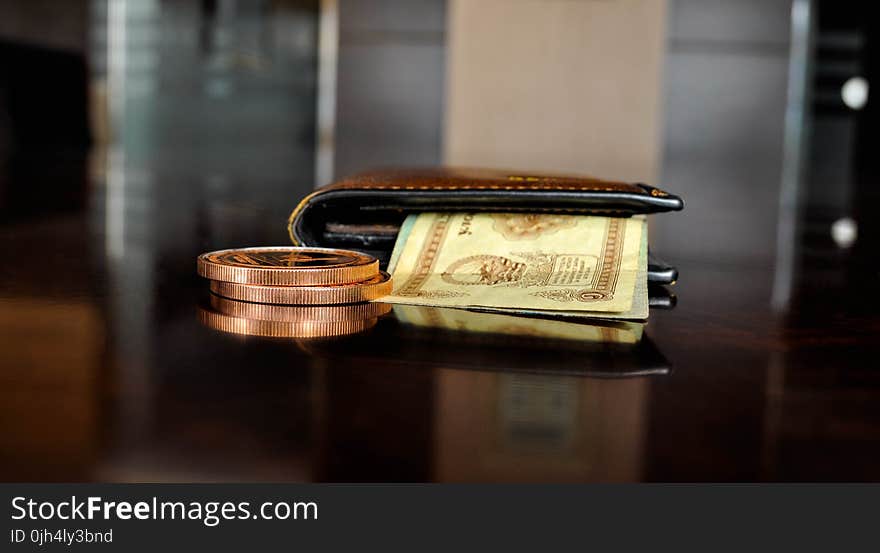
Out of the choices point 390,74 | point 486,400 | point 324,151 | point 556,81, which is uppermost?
point 390,74

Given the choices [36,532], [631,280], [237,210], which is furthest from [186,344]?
[237,210]

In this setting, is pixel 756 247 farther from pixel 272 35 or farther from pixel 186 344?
pixel 272 35

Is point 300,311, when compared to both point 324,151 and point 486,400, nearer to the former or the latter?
point 486,400

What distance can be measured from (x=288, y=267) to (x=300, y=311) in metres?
0.04

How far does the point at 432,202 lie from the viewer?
0.85 metres

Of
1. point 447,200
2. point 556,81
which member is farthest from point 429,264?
point 556,81

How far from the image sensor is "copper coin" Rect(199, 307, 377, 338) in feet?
1.90

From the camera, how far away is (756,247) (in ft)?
4.04

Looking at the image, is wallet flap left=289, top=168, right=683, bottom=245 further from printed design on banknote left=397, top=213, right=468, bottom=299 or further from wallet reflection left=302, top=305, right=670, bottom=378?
wallet reflection left=302, top=305, right=670, bottom=378

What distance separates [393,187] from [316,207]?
2.9 inches

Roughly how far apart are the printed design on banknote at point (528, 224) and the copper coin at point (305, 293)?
0.65 ft

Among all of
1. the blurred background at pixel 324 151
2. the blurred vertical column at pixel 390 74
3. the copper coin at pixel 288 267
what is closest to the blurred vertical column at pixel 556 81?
the blurred background at pixel 324 151

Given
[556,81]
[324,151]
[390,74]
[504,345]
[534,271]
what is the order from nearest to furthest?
[504,345]
[534,271]
[556,81]
[390,74]
[324,151]

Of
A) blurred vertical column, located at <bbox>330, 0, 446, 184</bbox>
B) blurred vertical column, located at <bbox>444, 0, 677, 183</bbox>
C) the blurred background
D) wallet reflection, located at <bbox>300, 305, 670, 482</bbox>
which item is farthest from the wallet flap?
blurred vertical column, located at <bbox>330, 0, 446, 184</bbox>
